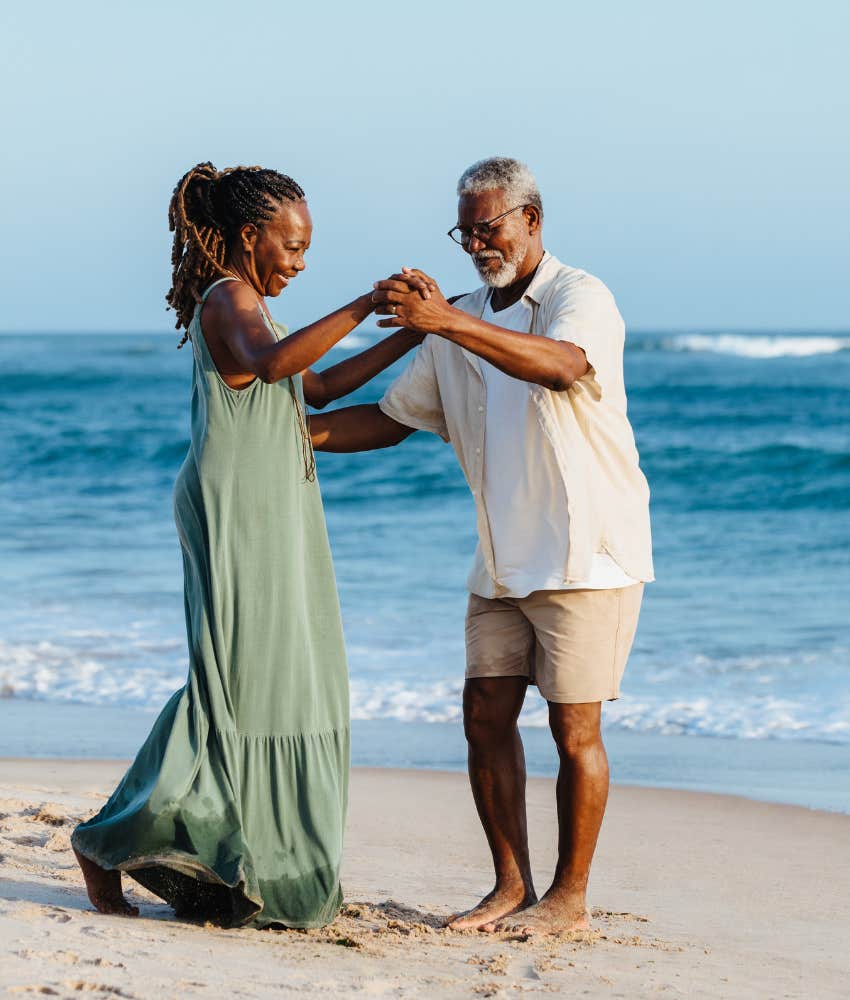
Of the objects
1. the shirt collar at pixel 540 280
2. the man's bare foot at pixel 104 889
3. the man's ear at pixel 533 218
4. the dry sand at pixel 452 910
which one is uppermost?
the man's ear at pixel 533 218

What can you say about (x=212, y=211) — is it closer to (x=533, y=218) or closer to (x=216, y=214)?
(x=216, y=214)

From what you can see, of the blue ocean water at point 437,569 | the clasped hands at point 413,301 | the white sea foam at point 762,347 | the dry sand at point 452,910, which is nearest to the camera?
the dry sand at point 452,910

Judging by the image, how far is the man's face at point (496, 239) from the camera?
340cm

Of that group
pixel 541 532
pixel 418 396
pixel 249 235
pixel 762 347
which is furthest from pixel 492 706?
pixel 762 347

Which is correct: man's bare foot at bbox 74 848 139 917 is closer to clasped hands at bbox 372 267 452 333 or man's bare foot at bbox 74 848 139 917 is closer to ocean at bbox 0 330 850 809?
clasped hands at bbox 372 267 452 333

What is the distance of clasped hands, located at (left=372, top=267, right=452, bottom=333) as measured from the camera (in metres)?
3.12

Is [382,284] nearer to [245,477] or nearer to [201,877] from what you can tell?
[245,477]

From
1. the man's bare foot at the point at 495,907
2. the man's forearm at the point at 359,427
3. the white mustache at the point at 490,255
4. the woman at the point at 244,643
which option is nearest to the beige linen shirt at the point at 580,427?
the white mustache at the point at 490,255

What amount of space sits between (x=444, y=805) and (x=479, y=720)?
5.51ft

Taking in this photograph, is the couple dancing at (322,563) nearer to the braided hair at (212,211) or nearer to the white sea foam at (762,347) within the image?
the braided hair at (212,211)

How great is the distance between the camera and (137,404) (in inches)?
1083

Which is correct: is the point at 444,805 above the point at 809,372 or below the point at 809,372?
below

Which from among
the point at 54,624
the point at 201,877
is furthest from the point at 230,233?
the point at 54,624

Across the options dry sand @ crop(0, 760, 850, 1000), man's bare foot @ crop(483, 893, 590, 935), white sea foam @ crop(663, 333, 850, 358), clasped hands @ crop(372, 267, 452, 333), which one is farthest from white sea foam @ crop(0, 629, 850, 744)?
white sea foam @ crop(663, 333, 850, 358)
